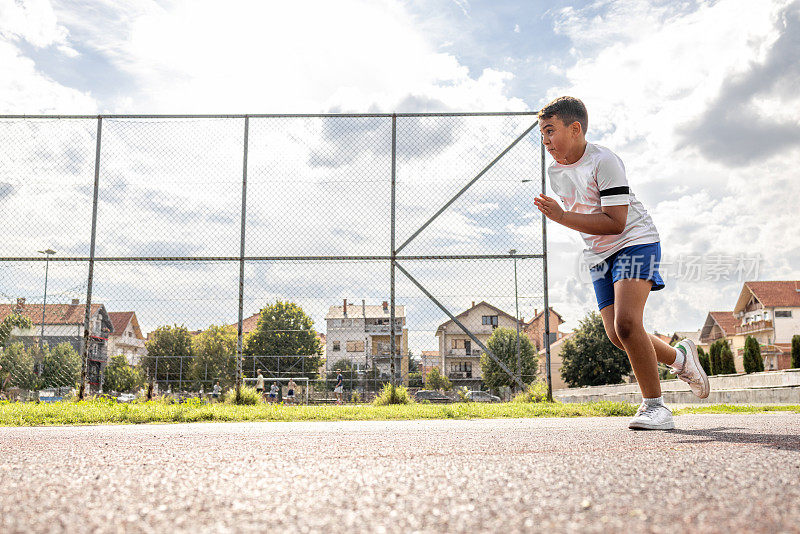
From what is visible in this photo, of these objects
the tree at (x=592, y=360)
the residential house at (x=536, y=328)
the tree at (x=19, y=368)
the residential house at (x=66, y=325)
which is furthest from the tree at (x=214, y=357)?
the tree at (x=592, y=360)

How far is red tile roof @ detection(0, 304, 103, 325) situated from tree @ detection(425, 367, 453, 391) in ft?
14.6

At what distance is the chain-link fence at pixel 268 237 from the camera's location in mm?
7785

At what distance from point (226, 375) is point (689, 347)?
625 centimetres

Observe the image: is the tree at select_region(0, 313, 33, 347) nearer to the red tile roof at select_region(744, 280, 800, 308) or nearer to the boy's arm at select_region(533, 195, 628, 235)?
the boy's arm at select_region(533, 195, 628, 235)

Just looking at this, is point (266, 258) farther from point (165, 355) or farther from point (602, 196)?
point (602, 196)

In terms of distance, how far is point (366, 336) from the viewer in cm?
877

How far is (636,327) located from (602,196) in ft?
2.45

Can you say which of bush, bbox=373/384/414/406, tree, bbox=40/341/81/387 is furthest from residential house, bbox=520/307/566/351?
tree, bbox=40/341/81/387

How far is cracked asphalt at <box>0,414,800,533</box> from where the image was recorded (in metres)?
1.09

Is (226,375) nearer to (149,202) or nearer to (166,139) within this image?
(149,202)

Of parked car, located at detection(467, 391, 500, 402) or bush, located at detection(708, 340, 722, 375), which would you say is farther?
bush, located at detection(708, 340, 722, 375)

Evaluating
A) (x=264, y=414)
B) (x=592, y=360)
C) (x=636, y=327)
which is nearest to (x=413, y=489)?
(x=636, y=327)

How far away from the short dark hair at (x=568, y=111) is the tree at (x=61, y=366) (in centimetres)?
685

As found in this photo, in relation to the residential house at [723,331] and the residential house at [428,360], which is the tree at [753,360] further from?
the residential house at [428,360]
